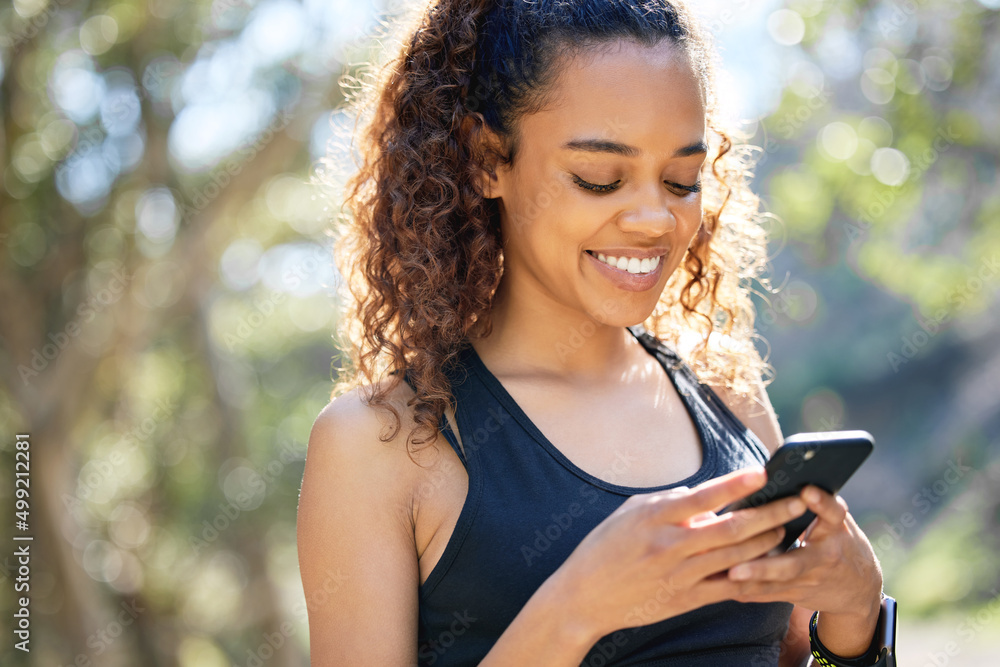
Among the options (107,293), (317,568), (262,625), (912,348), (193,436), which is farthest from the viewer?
(912,348)

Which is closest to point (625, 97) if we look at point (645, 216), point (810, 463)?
point (645, 216)

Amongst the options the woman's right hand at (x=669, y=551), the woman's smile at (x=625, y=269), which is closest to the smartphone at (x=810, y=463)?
the woman's right hand at (x=669, y=551)

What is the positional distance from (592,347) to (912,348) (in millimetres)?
11303

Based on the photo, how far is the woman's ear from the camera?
6.51 feet

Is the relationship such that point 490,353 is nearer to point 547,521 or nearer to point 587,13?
point 547,521

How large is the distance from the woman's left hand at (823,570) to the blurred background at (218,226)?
1424 millimetres

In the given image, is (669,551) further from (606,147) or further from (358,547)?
(606,147)

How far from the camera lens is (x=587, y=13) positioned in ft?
6.12

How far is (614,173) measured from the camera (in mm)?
1762

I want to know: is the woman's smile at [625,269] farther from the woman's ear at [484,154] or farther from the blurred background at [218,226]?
the blurred background at [218,226]

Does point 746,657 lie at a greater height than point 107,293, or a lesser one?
lesser

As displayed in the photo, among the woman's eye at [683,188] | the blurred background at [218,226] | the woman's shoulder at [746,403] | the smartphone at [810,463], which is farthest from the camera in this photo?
the blurred background at [218,226]

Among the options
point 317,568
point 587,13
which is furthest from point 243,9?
point 317,568

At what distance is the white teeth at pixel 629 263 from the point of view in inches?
72.1
